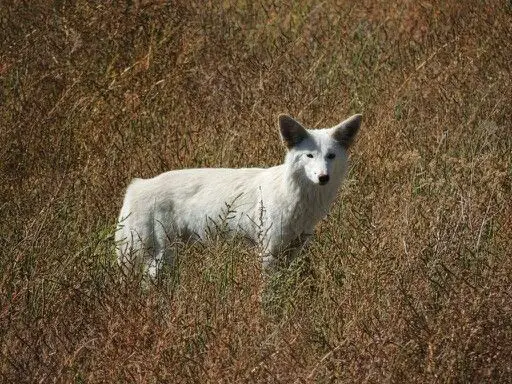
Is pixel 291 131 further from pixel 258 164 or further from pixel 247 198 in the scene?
pixel 258 164

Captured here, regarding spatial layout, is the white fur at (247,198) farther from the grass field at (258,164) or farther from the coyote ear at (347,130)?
the grass field at (258,164)

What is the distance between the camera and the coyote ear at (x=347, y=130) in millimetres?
6191

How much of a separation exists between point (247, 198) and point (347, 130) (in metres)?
0.75

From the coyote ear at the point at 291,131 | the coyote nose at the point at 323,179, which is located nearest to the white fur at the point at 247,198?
the coyote ear at the point at 291,131

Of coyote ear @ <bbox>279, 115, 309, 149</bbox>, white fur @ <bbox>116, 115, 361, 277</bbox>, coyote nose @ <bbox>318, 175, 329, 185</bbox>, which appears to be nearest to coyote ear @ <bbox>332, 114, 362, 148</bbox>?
white fur @ <bbox>116, 115, 361, 277</bbox>

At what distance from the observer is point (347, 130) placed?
6.23 metres

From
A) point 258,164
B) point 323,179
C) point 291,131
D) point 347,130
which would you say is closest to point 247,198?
point 291,131

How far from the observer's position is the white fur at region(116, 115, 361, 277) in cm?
607

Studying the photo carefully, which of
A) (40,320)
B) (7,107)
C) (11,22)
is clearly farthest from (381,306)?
(11,22)

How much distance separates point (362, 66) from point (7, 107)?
298 cm

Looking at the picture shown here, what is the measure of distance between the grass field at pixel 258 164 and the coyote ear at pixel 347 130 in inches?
15.1

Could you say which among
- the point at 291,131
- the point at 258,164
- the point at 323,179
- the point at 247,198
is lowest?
the point at 258,164

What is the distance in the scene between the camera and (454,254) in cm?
494

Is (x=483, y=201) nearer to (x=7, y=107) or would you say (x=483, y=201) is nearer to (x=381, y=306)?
(x=381, y=306)
